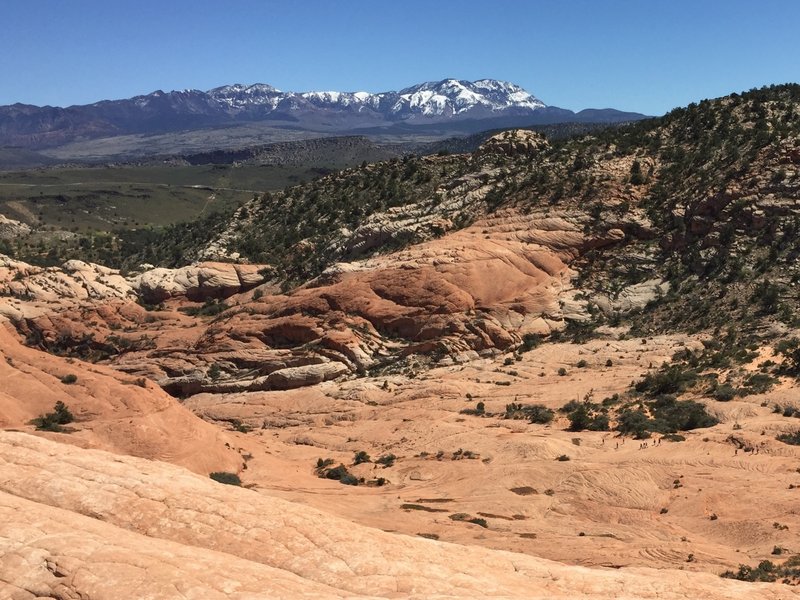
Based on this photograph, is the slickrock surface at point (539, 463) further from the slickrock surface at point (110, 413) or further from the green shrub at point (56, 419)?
the green shrub at point (56, 419)

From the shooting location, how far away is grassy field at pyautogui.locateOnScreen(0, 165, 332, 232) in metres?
127

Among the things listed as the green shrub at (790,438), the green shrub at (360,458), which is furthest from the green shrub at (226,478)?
the green shrub at (790,438)

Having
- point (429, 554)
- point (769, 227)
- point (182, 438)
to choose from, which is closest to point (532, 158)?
point (769, 227)

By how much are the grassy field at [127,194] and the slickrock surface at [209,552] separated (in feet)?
357

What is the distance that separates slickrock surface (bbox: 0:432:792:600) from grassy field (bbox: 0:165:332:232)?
357 feet

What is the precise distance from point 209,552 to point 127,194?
15024cm

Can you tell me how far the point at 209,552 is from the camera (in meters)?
10.7

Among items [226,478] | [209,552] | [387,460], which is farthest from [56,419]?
[209,552]

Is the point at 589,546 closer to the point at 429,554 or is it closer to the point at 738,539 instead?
the point at 738,539

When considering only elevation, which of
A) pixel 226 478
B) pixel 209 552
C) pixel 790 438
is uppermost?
pixel 209 552

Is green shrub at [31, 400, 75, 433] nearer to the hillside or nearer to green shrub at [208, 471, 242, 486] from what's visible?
the hillside

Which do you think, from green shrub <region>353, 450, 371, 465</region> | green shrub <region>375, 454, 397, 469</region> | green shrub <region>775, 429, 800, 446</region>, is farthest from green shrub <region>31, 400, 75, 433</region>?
green shrub <region>775, 429, 800, 446</region>

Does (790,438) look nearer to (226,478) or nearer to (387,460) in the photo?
(387,460)

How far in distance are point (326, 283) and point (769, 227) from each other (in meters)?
26.7
